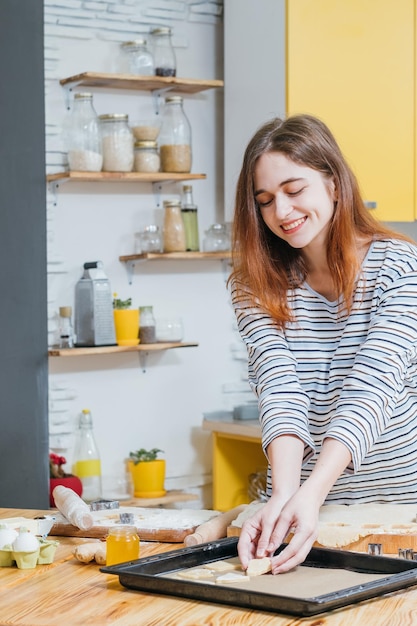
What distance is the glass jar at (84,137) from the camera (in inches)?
152

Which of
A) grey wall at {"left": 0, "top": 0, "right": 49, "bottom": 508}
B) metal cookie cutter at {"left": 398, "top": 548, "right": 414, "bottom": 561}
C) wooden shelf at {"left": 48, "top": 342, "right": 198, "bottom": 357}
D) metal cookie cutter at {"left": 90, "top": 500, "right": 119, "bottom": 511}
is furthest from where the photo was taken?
wooden shelf at {"left": 48, "top": 342, "right": 198, "bottom": 357}

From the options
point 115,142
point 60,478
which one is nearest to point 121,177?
point 115,142

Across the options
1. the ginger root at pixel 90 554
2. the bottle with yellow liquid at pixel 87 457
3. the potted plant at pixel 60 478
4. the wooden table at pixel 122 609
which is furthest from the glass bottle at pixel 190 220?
the wooden table at pixel 122 609

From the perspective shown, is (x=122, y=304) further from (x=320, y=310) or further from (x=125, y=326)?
(x=320, y=310)

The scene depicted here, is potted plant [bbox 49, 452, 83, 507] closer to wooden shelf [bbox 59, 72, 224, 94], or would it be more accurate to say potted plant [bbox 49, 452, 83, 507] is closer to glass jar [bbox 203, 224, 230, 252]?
glass jar [bbox 203, 224, 230, 252]

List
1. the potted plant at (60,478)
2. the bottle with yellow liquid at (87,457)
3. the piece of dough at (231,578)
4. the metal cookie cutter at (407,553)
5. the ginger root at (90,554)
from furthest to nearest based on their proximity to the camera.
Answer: the bottle with yellow liquid at (87,457) → the potted plant at (60,478) → the ginger root at (90,554) → the metal cookie cutter at (407,553) → the piece of dough at (231,578)

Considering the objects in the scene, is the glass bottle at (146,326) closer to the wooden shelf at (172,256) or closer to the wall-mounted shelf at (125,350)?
the wall-mounted shelf at (125,350)

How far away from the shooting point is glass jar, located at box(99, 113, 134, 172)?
12.8 feet

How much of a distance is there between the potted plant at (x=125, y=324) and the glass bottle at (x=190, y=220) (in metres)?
0.35

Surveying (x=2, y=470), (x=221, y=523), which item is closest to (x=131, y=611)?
(x=221, y=523)

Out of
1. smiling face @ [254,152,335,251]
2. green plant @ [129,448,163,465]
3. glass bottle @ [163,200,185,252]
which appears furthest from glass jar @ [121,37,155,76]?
smiling face @ [254,152,335,251]

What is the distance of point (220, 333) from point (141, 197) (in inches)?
26.3

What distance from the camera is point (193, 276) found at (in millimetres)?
4328

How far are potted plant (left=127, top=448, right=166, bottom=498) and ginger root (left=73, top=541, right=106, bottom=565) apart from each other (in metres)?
2.16
